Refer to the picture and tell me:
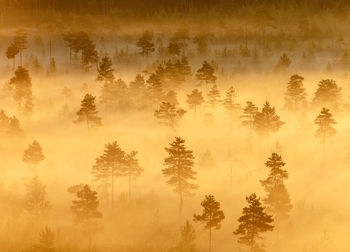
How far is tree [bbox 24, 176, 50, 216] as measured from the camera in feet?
273

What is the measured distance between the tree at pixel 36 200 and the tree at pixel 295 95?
5225 cm

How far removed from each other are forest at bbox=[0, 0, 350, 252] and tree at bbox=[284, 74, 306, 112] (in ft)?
1.44

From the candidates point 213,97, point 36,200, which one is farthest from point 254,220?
point 213,97

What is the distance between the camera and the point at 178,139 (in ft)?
257

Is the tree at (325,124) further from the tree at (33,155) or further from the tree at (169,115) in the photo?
the tree at (33,155)

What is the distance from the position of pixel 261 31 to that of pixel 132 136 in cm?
7994

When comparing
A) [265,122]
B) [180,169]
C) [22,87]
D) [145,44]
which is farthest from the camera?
[145,44]

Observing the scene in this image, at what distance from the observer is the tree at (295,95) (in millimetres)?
115062

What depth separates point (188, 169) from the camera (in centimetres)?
→ 8162

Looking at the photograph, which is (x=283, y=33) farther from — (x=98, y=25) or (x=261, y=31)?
(x=98, y=25)

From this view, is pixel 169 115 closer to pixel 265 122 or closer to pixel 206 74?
pixel 206 74

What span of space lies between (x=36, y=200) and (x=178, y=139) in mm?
22233

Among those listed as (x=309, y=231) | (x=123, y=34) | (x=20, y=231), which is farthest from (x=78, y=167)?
(x=123, y=34)

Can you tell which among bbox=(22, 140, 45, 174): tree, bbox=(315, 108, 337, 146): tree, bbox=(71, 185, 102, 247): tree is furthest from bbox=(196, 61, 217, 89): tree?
bbox=(71, 185, 102, 247): tree
